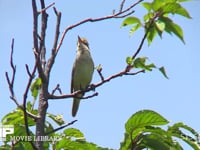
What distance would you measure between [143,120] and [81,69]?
178 inches

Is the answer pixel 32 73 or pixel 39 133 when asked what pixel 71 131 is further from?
pixel 32 73

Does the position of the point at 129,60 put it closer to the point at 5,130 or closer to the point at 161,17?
the point at 161,17

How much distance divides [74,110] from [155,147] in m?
4.56

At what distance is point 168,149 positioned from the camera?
2266 millimetres

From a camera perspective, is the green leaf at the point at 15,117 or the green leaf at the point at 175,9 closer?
the green leaf at the point at 175,9

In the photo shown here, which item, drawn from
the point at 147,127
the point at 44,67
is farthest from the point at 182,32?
the point at 44,67

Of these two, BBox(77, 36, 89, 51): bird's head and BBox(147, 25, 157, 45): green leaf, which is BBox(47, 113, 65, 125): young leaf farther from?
BBox(77, 36, 89, 51): bird's head

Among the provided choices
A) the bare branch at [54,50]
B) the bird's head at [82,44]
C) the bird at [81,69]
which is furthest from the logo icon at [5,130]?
the bird's head at [82,44]

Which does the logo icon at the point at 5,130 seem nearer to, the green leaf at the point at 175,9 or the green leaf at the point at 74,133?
the green leaf at the point at 74,133

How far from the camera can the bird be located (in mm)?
6793

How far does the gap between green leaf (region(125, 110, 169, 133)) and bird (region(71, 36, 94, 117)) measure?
4.33 metres

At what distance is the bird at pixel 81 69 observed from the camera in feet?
22.3

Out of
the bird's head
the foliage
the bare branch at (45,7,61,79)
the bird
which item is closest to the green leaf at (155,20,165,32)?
the foliage

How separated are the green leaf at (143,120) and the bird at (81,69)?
4326mm
